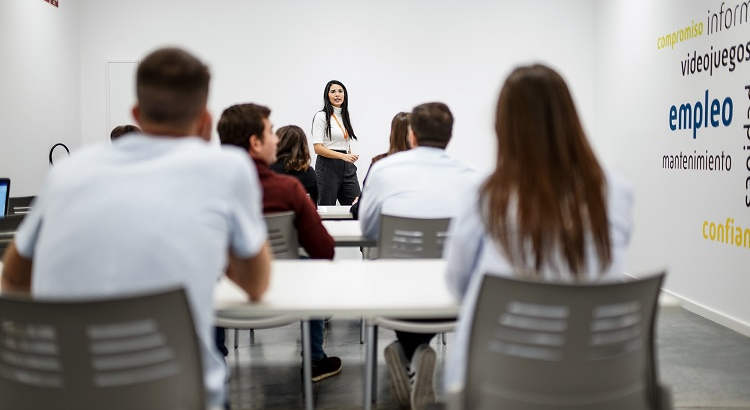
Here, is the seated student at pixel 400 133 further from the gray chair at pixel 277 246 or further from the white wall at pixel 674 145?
the white wall at pixel 674 145

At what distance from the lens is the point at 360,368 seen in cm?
369

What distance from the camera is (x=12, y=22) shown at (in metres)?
5.66

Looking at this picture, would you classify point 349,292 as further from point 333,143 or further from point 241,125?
point 333,143

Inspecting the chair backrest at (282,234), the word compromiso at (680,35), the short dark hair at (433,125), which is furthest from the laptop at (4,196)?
the word compromiso at (680,35)

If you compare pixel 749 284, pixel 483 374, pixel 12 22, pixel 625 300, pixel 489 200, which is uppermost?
pixel 12 22

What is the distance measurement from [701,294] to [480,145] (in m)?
3.16

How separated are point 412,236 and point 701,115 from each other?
10.4 ft

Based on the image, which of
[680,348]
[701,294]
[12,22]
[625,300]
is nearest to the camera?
[625,300]

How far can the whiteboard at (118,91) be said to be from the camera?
742 cm

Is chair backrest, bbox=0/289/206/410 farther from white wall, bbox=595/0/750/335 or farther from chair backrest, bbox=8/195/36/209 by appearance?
white wall, bbox=595/0/750/335

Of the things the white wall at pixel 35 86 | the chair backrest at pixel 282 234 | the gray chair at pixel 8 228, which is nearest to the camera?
the gray chair at pixel 8 228

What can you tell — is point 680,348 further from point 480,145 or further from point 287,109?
point 287,109

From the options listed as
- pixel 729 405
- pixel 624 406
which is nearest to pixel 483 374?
pixel 624 406

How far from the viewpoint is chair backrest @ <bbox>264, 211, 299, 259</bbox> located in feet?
8.46
